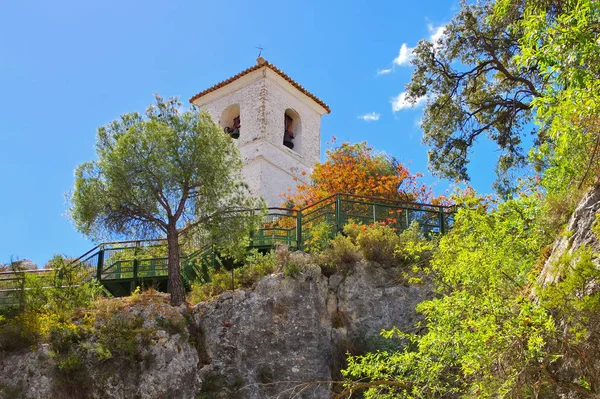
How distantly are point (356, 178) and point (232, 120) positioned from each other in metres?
7.10

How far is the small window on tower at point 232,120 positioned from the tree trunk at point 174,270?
1212 cm

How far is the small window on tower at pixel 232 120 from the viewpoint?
25.6 metres

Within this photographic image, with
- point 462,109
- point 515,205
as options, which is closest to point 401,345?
point 515,205

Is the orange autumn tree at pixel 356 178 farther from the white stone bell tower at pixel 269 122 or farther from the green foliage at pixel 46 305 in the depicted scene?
the green foliage at pixel 46 305

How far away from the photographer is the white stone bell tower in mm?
23484

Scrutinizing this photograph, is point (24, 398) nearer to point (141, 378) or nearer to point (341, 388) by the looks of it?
point (141, 378)

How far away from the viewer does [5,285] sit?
13711 millimetres

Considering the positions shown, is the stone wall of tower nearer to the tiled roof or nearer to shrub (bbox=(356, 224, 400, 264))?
the tiled roof

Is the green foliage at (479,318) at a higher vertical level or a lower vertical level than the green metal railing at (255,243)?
lower

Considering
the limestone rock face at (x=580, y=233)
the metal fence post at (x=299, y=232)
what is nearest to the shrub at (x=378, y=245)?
the metal fence post at (x=299, y=232)

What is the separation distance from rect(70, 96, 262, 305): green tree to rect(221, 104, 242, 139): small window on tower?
11030mm

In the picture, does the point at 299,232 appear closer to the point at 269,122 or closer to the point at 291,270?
the point at 291,270

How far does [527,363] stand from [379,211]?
909 centimetres

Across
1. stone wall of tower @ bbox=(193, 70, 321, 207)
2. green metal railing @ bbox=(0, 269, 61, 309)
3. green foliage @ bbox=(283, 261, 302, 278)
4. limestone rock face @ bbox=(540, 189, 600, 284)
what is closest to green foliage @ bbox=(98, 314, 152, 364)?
green metal railing @ bbox=(0, 269, 61, 309)
